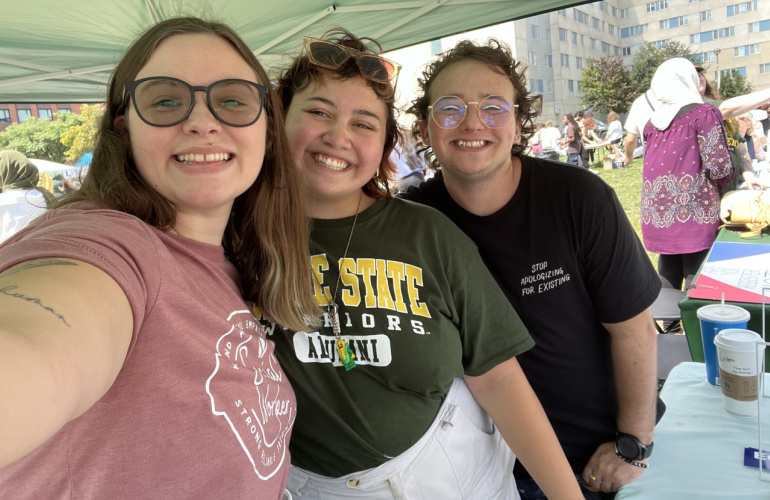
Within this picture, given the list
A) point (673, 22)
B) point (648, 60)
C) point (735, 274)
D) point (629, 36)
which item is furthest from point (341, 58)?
point (629, 36)

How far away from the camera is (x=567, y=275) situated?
160 cm

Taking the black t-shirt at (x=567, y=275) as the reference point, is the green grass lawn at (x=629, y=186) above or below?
below

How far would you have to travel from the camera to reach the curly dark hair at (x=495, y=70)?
5.98ft

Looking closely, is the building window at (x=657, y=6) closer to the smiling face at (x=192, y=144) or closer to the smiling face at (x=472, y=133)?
the smiling face at (x=472, y=133)

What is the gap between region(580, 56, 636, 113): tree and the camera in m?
34.4

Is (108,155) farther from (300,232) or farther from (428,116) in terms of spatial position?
(428,116)

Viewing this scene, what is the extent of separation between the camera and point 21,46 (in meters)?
3.92

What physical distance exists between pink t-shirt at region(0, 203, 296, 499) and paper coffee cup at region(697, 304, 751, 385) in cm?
158

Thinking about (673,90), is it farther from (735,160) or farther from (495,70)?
(495,70)

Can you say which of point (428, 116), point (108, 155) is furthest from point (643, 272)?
point (108, 155)

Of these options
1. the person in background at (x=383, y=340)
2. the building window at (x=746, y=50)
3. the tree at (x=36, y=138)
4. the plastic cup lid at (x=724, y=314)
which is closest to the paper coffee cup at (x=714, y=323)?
the plastic cup lid at (x=724, y=314)

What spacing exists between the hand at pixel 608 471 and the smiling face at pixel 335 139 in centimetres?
120

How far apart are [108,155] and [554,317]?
1.36 m

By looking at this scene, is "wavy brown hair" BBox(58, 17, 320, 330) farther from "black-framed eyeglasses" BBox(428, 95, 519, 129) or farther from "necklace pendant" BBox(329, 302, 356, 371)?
"black-framed eyeglasses" BBox(428, 95, 519, 129)
